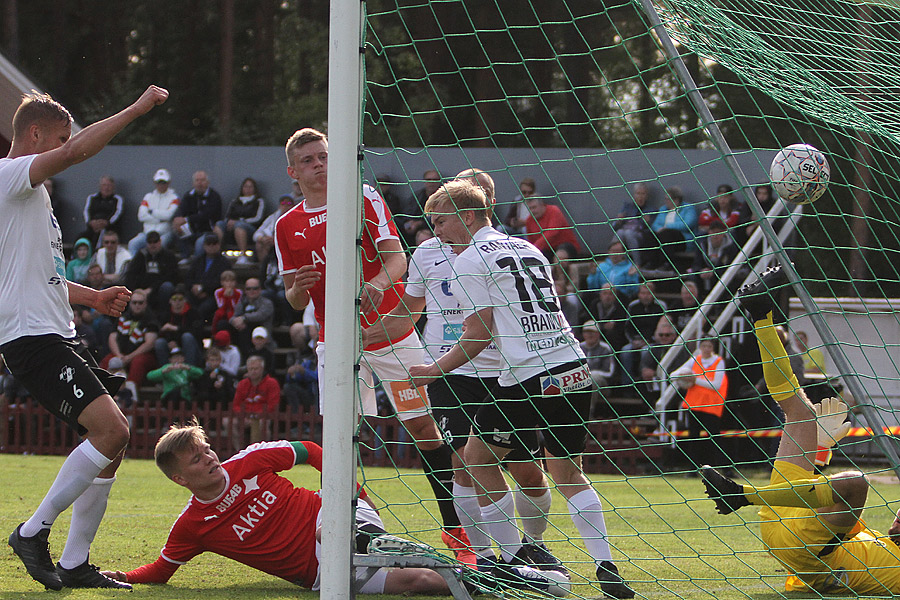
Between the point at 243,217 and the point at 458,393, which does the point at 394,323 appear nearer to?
the point at 458,393

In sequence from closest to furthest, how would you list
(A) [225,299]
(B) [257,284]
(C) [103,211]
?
1. (B) [257,284]
2. (A) [225,299]
3. (C) [103,211]

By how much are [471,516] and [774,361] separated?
1593 mm

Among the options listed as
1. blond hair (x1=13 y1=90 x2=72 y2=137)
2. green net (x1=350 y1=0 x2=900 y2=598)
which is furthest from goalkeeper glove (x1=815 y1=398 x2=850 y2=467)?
blond hair (x1=13 y1=90 x2=72 y2=137)

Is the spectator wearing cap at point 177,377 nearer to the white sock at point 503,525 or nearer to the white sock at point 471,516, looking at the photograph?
the white sock at point 471,516

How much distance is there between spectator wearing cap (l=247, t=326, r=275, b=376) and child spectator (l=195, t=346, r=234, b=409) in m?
0.37

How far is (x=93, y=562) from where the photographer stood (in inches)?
183

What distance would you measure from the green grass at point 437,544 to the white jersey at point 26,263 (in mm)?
1107

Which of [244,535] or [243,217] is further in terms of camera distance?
[243,217]

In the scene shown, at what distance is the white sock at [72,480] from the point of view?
4098 mm

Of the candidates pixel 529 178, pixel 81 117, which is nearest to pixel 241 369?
pixel 529 178

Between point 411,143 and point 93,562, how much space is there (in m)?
13.9

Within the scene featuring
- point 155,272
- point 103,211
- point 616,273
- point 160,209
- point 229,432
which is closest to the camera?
point 616,273

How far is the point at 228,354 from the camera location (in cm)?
1217

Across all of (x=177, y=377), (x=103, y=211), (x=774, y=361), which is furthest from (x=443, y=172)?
(x=774, y=361)
